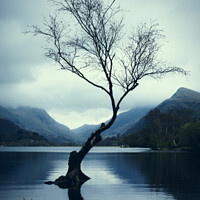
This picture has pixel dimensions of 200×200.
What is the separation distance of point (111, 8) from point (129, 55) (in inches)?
175

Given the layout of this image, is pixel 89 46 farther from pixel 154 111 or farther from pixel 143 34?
pixel 154 111

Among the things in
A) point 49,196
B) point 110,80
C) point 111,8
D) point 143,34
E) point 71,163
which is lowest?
point 49,196

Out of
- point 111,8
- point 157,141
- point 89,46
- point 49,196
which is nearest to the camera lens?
point 49,196

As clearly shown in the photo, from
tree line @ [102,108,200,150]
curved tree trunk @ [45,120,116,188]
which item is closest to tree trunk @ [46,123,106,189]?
curved tree trunk @ [45,120,116,188]

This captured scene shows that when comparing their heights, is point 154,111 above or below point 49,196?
above

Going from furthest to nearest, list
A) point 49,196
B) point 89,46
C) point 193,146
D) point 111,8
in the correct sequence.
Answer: point 193,146, point 89,46, point 111,8, point 49,196

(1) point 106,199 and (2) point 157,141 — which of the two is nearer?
(1) point 106,199

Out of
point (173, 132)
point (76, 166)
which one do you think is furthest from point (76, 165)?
point (173, 132)

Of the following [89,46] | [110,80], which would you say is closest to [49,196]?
[110,80]

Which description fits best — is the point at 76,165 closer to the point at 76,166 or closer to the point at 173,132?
the point at 76,166

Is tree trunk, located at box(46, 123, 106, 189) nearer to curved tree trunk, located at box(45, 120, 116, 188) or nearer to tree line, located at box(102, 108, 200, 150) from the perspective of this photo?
curved tree trunk, located at box(45, 120, 116, 188)

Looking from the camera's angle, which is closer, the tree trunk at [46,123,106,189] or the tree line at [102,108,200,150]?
the tree trunk at [46,123,106,189]

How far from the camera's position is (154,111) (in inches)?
7820

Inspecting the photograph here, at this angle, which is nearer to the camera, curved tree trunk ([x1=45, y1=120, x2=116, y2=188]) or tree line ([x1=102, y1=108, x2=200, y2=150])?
curved tree trunk ([x1=45, y1=120, x2=116, y2=188])
